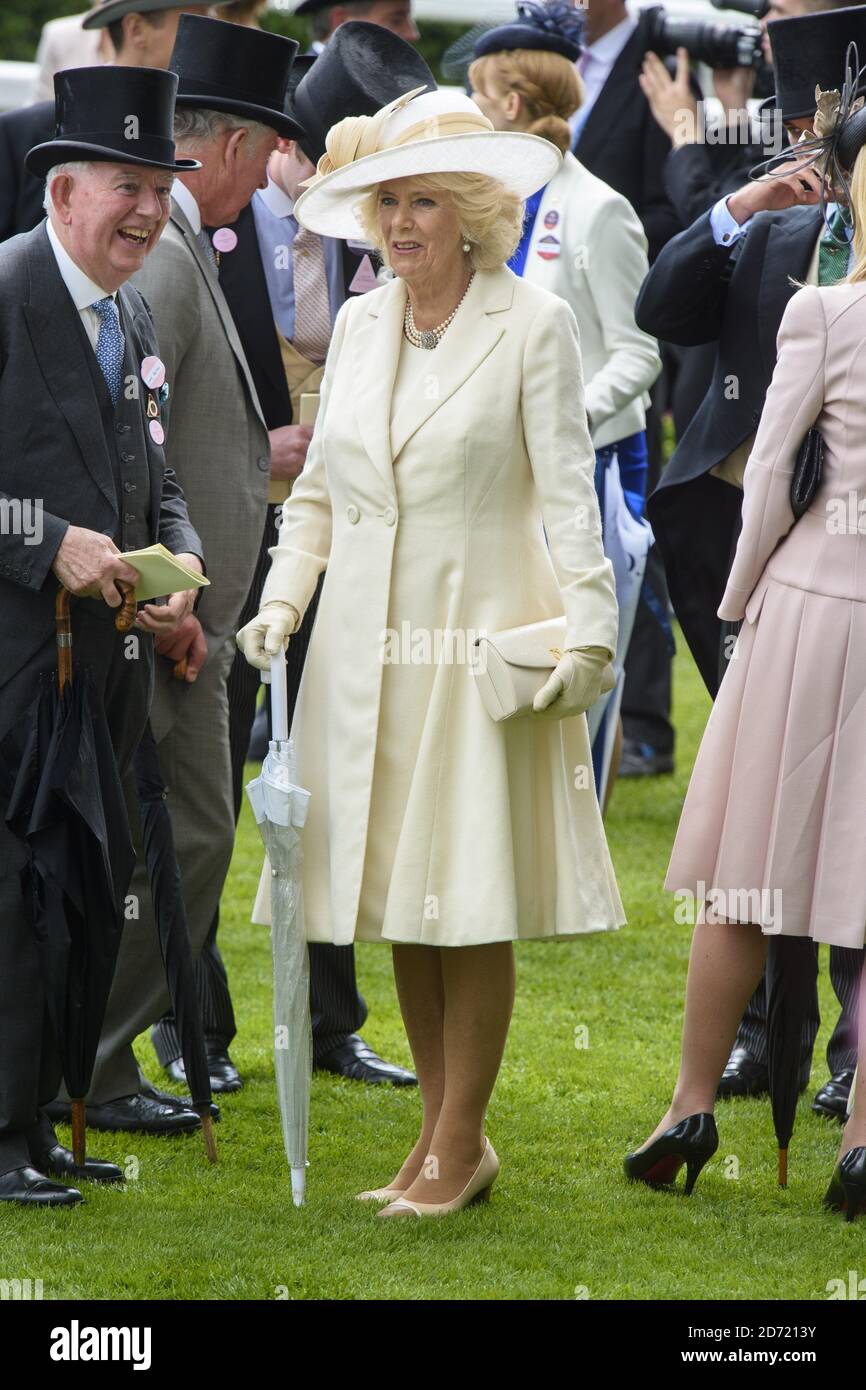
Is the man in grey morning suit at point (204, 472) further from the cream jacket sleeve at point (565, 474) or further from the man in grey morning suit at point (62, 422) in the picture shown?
the cream jacket sleeve at point (565, 474)

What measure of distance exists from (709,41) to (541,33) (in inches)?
79.4

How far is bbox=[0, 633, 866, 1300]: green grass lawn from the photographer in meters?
4.06

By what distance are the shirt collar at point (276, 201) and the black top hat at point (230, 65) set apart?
1.25 feet

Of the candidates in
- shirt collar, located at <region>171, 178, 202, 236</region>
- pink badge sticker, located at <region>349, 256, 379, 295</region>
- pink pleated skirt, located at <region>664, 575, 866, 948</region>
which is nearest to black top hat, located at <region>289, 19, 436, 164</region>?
pink badge sticker, located at <region>349, 256, 379, 295</region>

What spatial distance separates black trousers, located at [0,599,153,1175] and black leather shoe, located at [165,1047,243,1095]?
0.96 meters

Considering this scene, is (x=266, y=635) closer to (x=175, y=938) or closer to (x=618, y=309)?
(x=175, y=938)

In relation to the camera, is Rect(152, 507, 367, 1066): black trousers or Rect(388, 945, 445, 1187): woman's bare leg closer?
Rect(388, 945, 445, 1187): woman's bare leg

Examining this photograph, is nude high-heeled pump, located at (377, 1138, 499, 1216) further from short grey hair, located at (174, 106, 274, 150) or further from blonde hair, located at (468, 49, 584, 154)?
blonde hair, located at (468, 49, 584, 154)

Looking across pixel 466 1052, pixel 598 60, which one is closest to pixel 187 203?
pixel 466 1052

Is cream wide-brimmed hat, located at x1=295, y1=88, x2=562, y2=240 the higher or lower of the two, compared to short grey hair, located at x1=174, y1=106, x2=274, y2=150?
lower

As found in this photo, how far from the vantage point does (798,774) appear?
14.2 ft

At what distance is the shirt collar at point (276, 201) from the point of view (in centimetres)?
567

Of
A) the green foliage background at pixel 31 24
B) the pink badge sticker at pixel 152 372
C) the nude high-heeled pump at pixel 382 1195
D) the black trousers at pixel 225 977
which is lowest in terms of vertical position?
the nude high-heeled pump at pixel 382 1195

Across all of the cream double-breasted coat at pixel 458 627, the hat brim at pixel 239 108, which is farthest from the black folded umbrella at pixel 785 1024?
the hat brim at pixel 239 108
